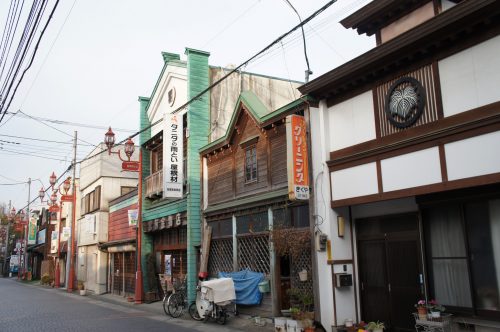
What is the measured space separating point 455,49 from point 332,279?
6186 millimetres

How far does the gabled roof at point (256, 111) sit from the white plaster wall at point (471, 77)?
4.09 meters

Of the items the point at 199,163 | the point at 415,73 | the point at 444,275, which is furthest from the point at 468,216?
the point at 199,163

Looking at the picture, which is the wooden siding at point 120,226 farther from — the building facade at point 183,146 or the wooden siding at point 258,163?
the wooden siding at point 258,163

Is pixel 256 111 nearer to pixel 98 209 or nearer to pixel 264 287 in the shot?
pixel 264 287

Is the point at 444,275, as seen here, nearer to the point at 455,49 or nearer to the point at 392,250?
the point at 392,250

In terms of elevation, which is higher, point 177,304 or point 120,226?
point 120,226

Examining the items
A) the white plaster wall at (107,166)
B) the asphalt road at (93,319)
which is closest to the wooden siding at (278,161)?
the asphalt road at (93,319)

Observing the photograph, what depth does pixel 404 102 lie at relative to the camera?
A: 34.7 ft

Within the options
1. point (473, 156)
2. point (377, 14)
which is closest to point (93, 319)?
point (377, 14)

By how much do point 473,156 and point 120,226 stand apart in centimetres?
2342

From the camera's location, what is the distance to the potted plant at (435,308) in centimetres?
973

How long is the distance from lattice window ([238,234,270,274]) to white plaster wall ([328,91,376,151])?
4.32 m

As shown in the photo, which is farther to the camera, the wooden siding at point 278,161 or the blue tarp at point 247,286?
the blue tarp at point 247,286

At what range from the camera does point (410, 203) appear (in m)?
11.2
